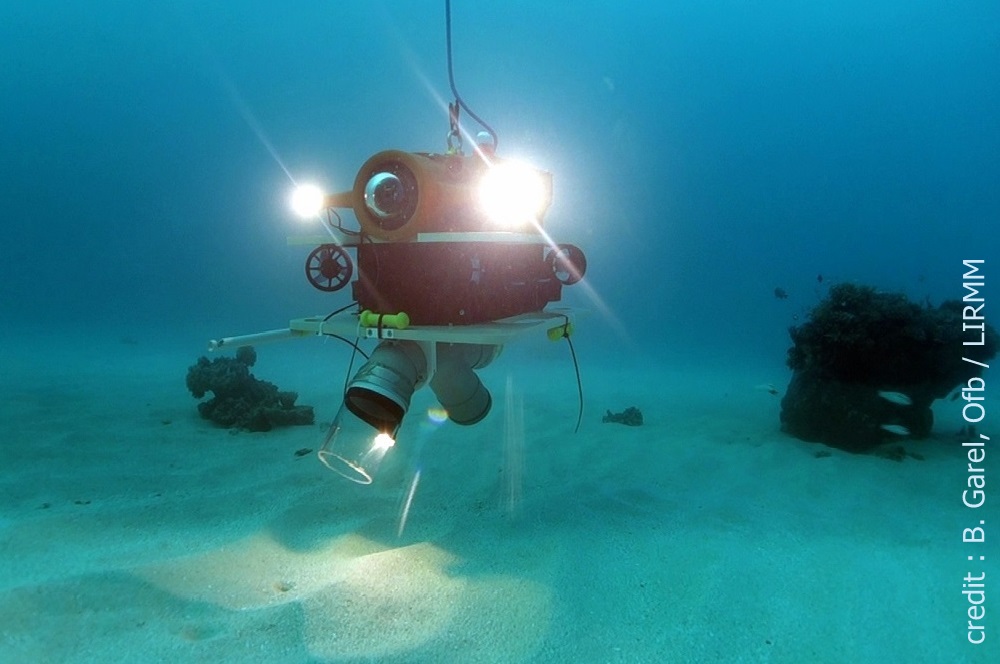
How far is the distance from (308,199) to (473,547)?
7.55 ft

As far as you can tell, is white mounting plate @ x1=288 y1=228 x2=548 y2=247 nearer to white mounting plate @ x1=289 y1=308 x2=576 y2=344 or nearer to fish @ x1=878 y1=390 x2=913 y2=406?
white mounting plate @ x1=289 y1=308 x2=576 y2=344

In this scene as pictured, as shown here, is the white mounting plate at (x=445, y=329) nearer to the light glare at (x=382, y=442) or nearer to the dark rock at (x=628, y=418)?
the light glare at (x=382, y=442)

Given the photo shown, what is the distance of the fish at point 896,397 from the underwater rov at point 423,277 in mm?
4401

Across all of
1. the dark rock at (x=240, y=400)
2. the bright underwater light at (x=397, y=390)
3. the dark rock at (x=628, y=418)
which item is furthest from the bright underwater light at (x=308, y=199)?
the dark rock at (x=628, y=418)

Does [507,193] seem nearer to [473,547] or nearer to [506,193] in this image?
[506,193]

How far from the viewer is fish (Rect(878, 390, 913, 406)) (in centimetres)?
572

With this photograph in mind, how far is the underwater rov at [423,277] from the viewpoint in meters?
2.82

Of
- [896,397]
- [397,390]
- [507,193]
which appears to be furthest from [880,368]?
[397,390]

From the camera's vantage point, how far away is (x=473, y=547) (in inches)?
124

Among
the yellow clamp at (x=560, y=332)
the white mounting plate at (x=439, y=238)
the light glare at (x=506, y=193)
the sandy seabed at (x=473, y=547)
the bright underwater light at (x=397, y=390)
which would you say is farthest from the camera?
the yellow clamp at (x=560, y=332)

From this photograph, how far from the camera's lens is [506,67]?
126 ft

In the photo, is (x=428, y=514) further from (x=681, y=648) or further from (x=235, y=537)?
(x=681, y=648)

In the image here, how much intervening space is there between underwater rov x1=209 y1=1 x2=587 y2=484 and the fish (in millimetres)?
4400

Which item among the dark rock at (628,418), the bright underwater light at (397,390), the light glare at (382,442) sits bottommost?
the dark rock at (628,418)
